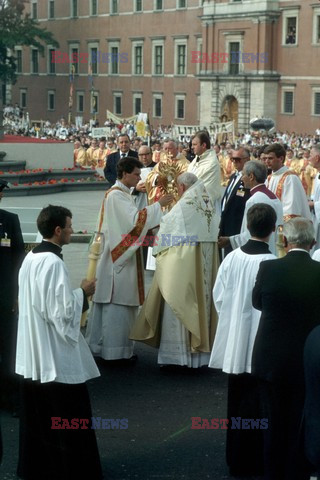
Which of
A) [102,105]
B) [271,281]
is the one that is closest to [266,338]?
[271,281]

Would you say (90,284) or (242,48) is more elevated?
(242,48)

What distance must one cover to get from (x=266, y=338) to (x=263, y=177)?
3.08 metres

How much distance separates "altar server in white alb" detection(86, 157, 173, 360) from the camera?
8531mm

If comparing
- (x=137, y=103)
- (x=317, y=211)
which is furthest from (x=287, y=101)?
(x=317, y=211)

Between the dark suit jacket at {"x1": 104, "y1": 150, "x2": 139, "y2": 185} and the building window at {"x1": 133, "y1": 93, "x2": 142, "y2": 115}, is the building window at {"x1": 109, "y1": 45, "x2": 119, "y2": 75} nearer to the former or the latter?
the building window at {"x1": 133, "y1": 93, "x2": 142, "y2": 115}

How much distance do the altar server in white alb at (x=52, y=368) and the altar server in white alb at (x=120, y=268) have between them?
272cm

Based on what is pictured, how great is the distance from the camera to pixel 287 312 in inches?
214

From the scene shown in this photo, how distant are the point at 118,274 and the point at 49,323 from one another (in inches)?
118

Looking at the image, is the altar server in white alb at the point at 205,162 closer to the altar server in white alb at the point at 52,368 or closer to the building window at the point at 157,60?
the altar server in white alb at the point at 52,368

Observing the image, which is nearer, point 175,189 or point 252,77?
point 175,189

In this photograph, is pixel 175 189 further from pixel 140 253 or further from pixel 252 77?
pixel 252 77

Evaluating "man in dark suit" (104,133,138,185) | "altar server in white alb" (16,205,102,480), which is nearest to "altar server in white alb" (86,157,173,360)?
"altar server in white alb" (16,205,102,480)

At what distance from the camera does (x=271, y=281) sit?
5.44 meters

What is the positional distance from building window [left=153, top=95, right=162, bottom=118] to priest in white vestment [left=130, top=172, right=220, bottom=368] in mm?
53712
